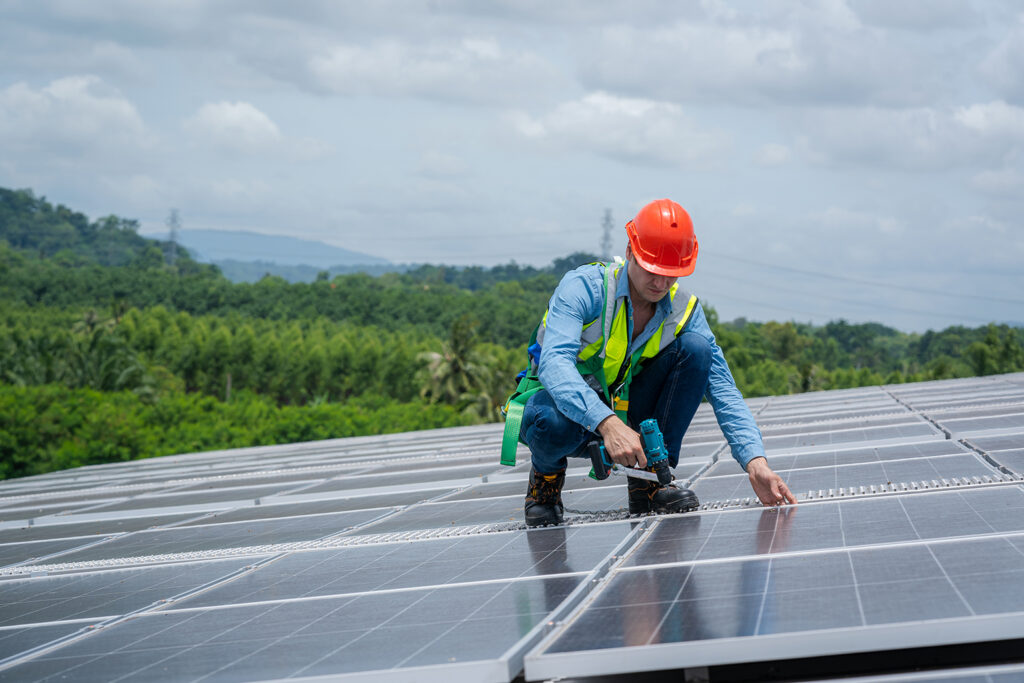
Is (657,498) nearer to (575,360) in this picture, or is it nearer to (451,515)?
(575,360)

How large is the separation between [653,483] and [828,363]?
393 ft

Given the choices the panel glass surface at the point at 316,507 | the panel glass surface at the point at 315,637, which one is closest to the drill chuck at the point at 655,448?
the panel glass surface at the point at 315,637

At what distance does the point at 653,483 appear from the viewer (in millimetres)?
4957

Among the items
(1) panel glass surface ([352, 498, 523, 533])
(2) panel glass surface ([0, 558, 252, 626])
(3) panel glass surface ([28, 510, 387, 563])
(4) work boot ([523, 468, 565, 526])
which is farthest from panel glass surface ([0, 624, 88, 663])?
(4) work boot ([523, 468, 565, 526])

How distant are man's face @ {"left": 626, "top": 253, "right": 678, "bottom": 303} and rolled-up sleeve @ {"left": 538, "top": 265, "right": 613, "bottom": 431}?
166 millimetres

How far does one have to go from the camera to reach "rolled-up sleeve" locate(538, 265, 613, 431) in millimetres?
4371

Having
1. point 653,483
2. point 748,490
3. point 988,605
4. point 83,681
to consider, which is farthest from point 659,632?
point 748,490

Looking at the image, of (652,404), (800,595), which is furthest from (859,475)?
(800,595)

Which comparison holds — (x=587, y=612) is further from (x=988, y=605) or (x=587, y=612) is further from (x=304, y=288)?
(x=304, y=288)

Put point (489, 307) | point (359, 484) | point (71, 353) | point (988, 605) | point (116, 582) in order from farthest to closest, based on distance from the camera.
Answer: point (489, 307) → point (71, 353) → point (359, 484) → point (116, 582) → point (988, 605)

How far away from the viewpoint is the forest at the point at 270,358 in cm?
3878

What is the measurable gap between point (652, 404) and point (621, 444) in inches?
38.7

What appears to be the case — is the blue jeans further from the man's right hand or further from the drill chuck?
the man's right hand

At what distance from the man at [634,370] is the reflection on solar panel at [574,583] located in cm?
24
